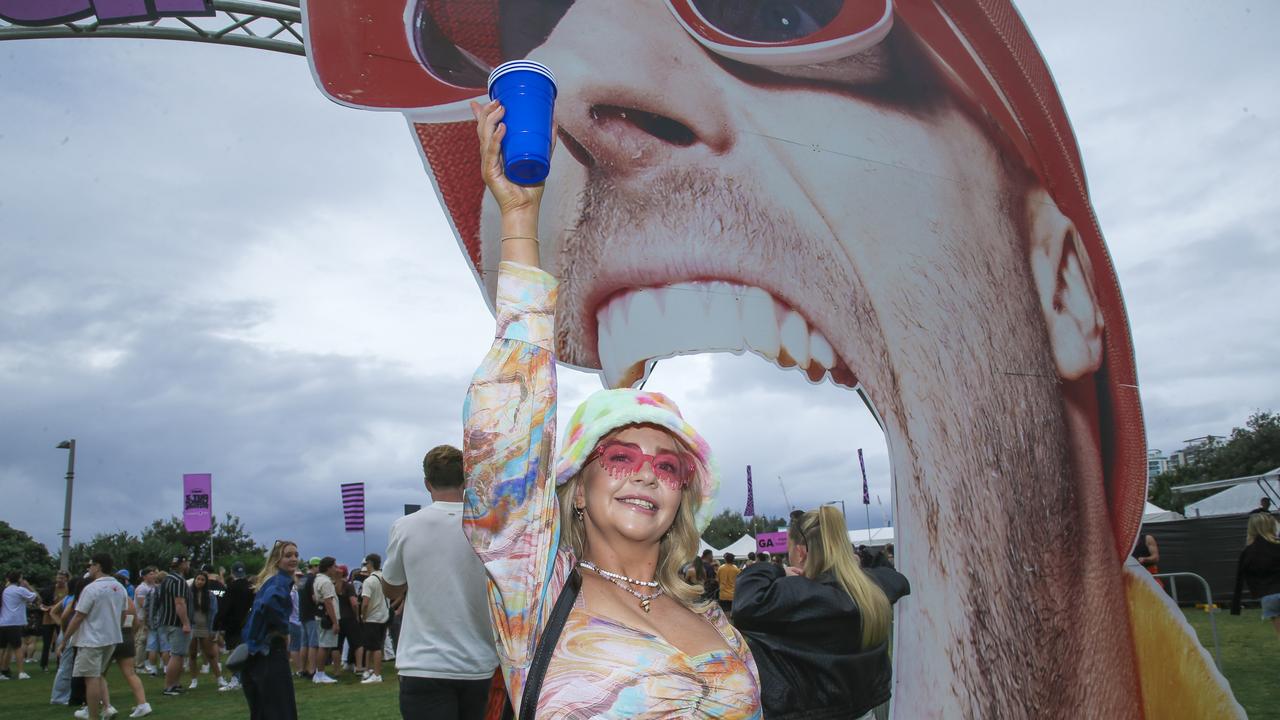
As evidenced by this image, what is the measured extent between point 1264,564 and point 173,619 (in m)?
9.37

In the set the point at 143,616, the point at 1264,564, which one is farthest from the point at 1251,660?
the point at 143,616

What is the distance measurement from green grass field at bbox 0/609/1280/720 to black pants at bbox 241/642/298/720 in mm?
1824

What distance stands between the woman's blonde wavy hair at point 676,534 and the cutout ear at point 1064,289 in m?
3.09

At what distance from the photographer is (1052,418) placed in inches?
157

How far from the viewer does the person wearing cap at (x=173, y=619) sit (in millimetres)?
8172

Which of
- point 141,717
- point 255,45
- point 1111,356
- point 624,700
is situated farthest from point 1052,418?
point 141,717

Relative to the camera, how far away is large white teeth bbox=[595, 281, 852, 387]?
3.45 m

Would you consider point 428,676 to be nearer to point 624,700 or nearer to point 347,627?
point 624,700

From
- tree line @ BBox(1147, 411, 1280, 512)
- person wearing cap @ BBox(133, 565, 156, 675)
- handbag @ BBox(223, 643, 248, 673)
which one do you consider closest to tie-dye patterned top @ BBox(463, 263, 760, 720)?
handbag @ BBox(223, 643, 248, 673)

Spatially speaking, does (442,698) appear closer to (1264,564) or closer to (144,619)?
(1264,564)

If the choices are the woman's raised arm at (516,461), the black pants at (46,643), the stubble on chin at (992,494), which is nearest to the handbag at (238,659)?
the stubble on chin at (992,494)

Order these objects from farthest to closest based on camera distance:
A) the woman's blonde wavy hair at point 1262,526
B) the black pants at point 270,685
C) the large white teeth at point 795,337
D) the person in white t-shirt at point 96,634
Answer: the person in white t-shirt at point 96,634, the woman's blonde wavy hair at point 1262,526, the black pants at point 270,685, the large white teeth at point 795,337

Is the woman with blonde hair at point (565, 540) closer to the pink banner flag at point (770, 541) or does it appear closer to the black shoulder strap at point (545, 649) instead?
the black shoulder strap at point (545, 649)

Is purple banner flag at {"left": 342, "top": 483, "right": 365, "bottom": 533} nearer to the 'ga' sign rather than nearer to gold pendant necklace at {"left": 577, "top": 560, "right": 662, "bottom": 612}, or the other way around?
the 'ga' sign
